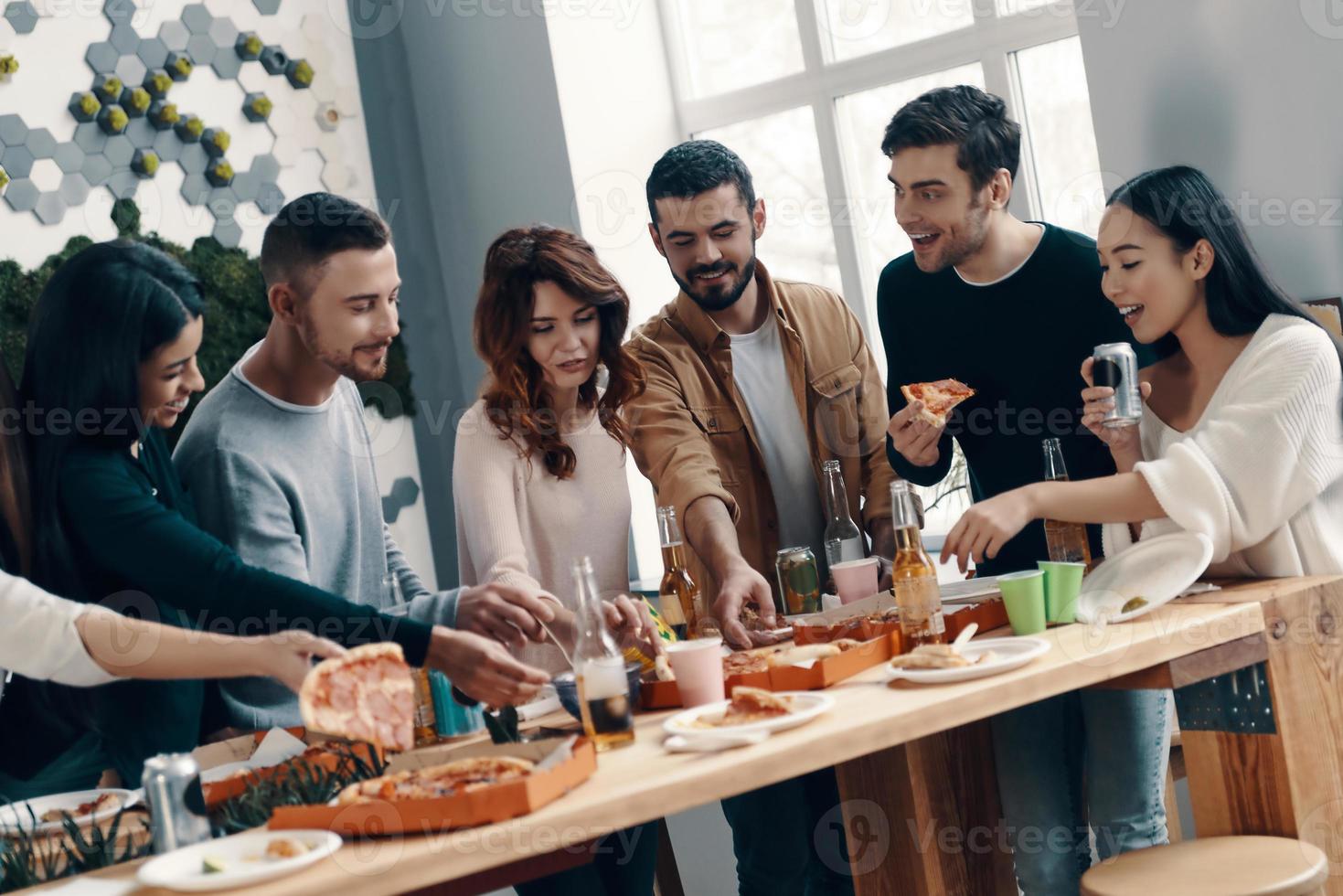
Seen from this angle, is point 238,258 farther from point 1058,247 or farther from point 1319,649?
point 1319,649

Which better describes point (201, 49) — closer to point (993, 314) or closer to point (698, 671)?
point (993, 314)

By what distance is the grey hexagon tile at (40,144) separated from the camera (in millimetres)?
3811

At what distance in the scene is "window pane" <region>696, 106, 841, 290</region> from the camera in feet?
14.4

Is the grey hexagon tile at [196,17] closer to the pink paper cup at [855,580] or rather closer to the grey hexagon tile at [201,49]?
the grey hexagon tile at [201,49]

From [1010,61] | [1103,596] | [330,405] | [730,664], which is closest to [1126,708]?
[1103,596]

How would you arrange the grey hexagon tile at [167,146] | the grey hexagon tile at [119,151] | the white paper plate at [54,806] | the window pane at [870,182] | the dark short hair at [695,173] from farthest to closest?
the window pane at [870,182], the grey hexagon tile at [167,146], the grey hexagon tile at [119,151], the dark short hair at [695,173], the white paper plate at [54,806]

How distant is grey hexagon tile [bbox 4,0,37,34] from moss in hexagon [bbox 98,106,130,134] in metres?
0.29

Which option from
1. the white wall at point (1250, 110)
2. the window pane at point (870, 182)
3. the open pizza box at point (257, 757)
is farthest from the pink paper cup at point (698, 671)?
the window pane at point (870, 182)

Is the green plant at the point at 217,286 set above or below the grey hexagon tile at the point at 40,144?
below

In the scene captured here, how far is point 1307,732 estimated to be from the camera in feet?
6.59

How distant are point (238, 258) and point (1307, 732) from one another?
10.9ft

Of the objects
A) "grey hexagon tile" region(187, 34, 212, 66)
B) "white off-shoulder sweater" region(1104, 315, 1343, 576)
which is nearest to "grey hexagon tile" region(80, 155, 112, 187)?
"grey hexagon tile" region(187, 34, 212, 66)

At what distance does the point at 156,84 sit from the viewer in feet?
13.3

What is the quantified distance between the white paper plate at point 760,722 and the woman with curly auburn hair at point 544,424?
683 millimetres
